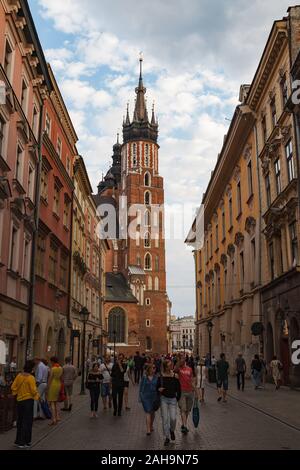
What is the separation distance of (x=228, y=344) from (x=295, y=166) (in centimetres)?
1787

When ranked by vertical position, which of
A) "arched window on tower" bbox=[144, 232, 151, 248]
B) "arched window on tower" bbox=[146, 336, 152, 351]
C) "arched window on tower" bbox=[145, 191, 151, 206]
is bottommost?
"arched window on tower" bbox=[146, 336, 152, 351]

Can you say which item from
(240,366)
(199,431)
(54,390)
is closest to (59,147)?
(240,366)

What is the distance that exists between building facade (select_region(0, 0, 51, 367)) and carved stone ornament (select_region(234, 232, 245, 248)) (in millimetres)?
13882

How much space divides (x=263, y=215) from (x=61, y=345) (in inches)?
520

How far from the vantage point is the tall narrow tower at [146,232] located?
91.1m

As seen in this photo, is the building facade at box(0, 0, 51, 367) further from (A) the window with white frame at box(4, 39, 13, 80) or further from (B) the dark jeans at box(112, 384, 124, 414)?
(B) the dark jeans at box(112, 384, 124, 414)

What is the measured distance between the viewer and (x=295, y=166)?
21.6 m

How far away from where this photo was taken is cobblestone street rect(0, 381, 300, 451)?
1015cm

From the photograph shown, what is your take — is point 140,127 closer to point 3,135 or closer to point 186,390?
point 3,135

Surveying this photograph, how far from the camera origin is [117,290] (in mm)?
88500

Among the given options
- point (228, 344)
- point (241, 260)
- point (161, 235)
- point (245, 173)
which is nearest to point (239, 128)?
point (245, 173)

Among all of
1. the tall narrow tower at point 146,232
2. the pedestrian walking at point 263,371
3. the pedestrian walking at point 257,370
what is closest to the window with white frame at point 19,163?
the pedestrian walking at point 257,370

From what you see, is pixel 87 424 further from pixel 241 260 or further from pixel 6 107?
pixel 241 260

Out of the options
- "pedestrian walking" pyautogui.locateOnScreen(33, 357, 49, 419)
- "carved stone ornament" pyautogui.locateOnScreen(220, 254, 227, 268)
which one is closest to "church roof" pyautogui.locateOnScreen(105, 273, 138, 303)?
"carved stone ornament" pyautogui.locateOnScreen(220, 254, 227, 268)
